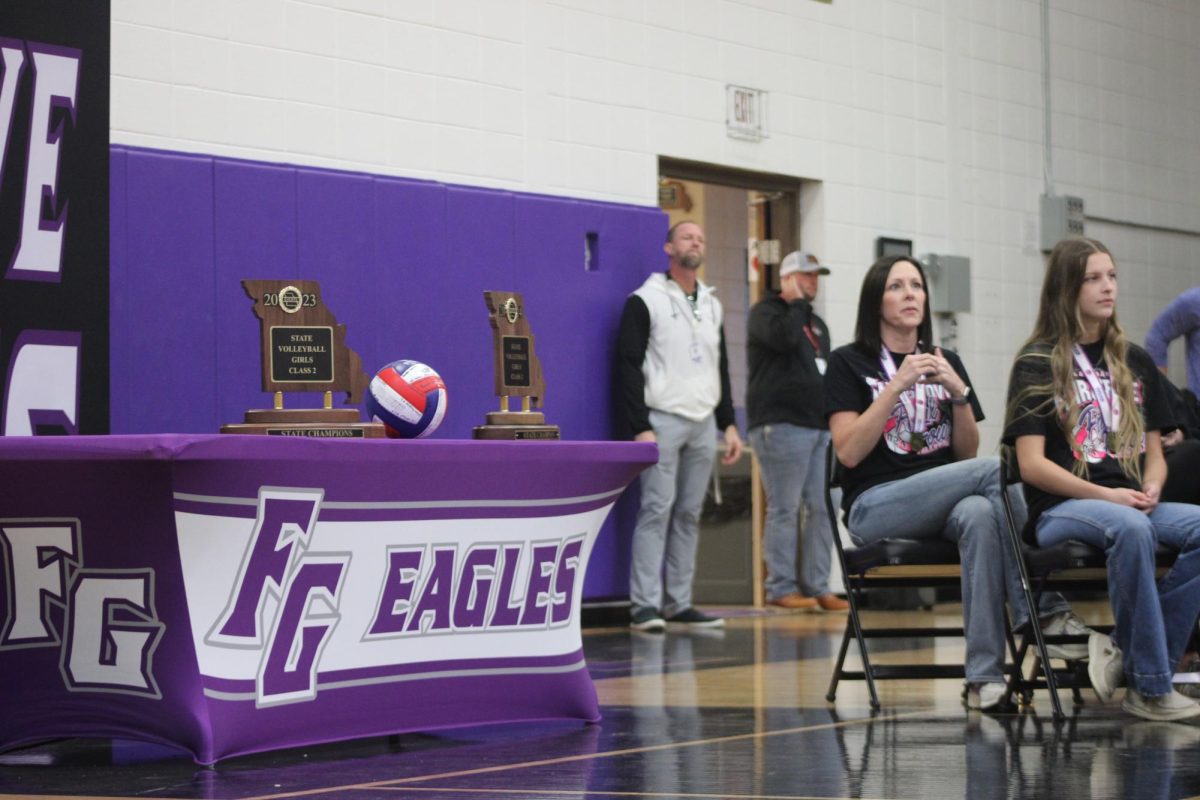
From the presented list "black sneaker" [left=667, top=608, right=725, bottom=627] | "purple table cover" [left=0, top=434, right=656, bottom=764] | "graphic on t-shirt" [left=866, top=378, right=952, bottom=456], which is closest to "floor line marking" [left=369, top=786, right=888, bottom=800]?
"purple table cover" [left=0, top=434, right=656, bottom=764]

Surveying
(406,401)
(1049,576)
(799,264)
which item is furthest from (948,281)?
(406,401)

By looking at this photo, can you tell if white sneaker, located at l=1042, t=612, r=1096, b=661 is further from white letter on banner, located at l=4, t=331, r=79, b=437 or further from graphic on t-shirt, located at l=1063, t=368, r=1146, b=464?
white letter on banner, located at l=4, t=331, r=79, b=437

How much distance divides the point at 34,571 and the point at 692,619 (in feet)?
15.5

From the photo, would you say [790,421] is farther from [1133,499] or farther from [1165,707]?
[1165,707]

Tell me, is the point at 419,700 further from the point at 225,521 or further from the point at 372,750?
the point at 225,521

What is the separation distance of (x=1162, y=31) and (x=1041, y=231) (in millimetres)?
2249

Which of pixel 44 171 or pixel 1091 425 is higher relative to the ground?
pixel 44 171

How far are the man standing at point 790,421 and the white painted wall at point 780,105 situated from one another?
847 mm

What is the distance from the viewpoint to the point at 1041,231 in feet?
36.9

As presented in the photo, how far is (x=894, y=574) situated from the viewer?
4.96 metres

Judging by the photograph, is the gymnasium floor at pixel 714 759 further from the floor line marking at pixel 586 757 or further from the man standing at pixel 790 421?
the man standing at pixel 790 421

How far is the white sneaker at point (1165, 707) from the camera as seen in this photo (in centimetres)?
458

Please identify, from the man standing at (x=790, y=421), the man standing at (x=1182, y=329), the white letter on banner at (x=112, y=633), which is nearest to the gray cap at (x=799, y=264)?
the man standing at (x=790, y=421)

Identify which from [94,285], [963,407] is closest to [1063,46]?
[963,407]
